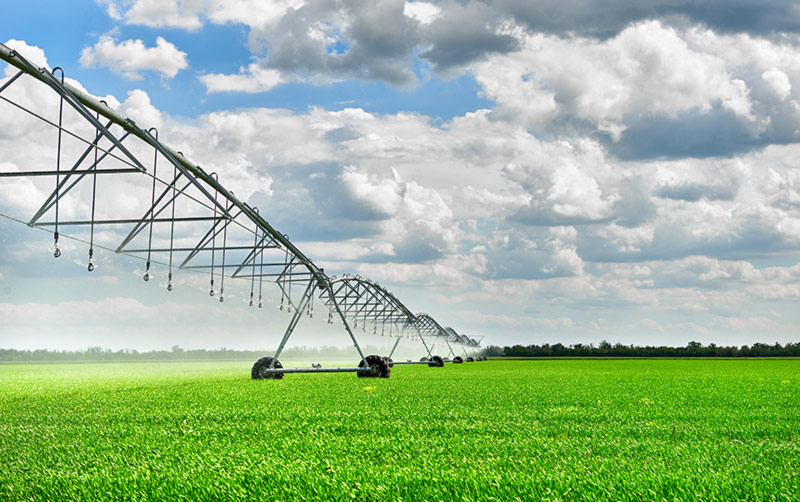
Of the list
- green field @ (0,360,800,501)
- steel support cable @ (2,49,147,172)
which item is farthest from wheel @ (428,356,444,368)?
steel support cable @ (2,49,147,172)

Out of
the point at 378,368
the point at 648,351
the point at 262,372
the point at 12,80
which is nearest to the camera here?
the point at 12,80

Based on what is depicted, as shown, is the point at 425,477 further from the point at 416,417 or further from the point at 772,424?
the point at 772,424

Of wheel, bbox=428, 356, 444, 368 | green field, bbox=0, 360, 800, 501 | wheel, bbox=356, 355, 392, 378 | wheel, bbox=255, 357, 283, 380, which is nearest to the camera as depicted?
green field, bbox=0, 360, 800, 501

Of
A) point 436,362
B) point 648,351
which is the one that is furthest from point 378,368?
point 648,351

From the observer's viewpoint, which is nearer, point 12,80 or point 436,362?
point 12,80

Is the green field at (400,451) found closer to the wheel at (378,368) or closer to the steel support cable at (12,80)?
the steel support cable at (12,80)

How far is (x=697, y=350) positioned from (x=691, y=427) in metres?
86.6

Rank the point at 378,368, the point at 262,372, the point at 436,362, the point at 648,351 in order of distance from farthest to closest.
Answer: the point at 648,351 → the point at 436,362 → the point at 378,368 → the point at 262,372

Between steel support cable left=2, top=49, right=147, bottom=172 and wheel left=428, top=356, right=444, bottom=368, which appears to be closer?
steel support cable left=2, top=49, right=147, bottom=172

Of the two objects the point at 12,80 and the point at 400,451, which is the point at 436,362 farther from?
the point at 400,451

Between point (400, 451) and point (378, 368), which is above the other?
point (378, 368)

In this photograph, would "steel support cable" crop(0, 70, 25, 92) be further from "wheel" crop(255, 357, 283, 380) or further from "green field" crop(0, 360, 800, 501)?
"wheel" crop(255, 357, 283, 380)

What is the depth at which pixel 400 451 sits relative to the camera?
553cm

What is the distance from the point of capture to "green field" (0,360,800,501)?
4215 millimetres
